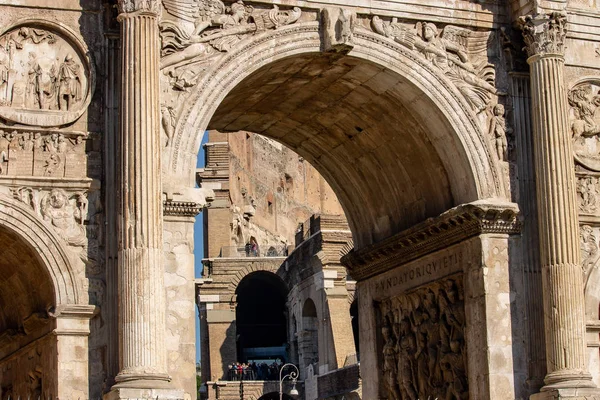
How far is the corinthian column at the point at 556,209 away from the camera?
19.3 meters

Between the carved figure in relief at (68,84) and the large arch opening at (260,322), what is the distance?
134 ft

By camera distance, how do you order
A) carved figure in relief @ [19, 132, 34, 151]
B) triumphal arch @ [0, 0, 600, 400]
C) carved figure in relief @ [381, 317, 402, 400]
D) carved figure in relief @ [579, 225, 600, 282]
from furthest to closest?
1. carved figure in relief @ [381, 317, 402, 400]
2. carved figure in relief @ [579, 225, 600, 282]
3. carved figure in relief @ [19, 132, 34, 151]
4. triumphal arch @ [0, 0, 600, 400]

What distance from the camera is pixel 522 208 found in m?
20.3

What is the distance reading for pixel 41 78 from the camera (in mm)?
18266

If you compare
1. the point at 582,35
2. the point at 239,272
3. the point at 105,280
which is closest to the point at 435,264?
the point at 582,35

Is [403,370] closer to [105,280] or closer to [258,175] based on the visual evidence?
[105,280]

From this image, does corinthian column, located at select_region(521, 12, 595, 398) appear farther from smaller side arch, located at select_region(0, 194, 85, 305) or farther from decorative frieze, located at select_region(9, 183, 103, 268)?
smaller side arch, located at select_region(0, 194, 85, 305)

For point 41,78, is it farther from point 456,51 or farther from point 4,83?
point 456,51

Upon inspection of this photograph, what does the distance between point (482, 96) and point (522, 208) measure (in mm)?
1786

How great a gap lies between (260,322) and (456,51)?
1664 inches

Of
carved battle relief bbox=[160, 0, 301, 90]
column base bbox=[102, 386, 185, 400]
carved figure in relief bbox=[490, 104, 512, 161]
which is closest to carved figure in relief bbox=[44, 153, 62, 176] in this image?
carved battle relief bbox=[160, 0, 301, 90]


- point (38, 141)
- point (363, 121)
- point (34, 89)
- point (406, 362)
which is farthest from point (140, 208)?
point (406, 362)

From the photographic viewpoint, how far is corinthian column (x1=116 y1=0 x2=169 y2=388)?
17.2 meters

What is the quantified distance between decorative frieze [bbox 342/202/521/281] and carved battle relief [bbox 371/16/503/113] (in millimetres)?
1626
